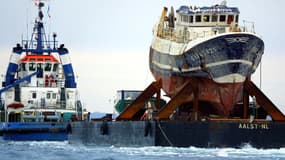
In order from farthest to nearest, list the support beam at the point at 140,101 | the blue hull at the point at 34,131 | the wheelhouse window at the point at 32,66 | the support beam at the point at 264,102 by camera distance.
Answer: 1. the wheelhouse window at the point at 32,66
2. the blue hull at the point at 34,131
3. the support beam at the point at 140,101
4. the support beam at the point at 264,102

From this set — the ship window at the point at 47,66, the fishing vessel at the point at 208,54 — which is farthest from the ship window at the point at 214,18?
the ship window at the point at 47,66

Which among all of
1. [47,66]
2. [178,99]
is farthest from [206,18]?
[47,66]

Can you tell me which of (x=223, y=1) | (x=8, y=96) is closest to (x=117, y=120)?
(x=223, y=1)

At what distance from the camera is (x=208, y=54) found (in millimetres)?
86125

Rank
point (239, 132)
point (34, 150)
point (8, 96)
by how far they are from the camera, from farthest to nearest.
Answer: point (8, 96), point (34, 150), point (239, 132)

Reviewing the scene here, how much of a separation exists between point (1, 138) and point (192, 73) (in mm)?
37234

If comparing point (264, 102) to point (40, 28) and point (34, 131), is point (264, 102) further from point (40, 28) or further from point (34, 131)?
point (40, 28)

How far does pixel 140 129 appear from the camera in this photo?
88.0 metres

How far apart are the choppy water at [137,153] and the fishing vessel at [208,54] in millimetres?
4896

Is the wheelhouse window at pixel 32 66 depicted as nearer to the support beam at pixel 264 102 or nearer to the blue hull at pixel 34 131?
the blue hull at pixel 34 131

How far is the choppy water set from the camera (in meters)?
78.7

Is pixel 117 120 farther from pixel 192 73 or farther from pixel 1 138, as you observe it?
pixel 1 138

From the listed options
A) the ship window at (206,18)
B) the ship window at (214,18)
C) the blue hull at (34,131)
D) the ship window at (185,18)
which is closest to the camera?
the ship window at (214,18)

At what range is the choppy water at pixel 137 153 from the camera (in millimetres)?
78688
